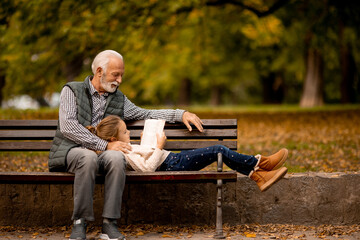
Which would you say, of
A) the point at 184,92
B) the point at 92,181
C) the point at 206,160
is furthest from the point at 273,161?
the point at 184,92

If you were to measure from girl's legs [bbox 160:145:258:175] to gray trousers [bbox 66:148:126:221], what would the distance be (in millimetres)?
617

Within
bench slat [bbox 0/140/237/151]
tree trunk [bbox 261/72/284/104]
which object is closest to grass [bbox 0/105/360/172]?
bench slat [bbox 0/140/237/151]

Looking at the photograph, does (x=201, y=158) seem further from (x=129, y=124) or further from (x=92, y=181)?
(x=92, y=181)

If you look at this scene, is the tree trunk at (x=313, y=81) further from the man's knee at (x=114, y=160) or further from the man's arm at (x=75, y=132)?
the man's knee at (x=114, y=160)

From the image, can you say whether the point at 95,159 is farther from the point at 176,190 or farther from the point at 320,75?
the point at 320,75

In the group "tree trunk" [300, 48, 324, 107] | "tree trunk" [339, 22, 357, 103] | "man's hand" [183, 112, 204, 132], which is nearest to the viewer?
"man's hand" [183, 112, 204, 132]

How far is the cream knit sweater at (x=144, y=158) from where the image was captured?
171 inches

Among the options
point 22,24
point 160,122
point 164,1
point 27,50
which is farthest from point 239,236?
point 164,1

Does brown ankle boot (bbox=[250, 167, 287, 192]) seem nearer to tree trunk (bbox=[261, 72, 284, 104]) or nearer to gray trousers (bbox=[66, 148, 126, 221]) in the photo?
gray trousers (bbox=[66, 148, 126, 221])

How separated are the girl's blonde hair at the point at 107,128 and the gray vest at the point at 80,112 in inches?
5.0

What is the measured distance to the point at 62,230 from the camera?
186 inches

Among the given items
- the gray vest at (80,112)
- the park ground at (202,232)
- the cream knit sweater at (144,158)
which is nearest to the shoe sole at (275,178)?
the park ground at (202,232)

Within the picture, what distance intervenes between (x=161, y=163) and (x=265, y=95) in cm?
2730

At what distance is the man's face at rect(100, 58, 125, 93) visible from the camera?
4.48 m
